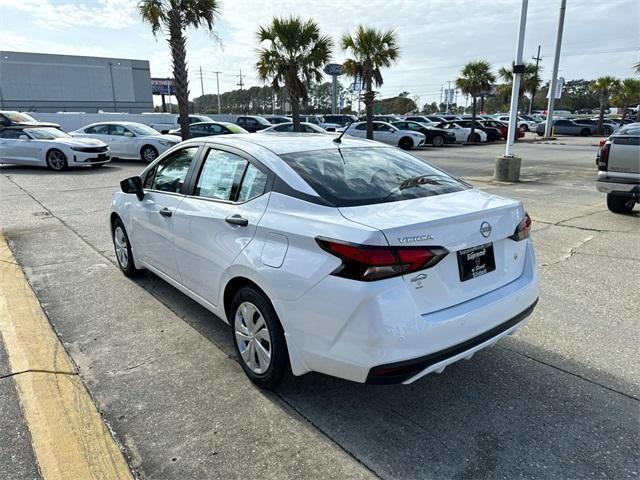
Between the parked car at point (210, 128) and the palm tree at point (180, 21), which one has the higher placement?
the palm tree at point (180, 21)

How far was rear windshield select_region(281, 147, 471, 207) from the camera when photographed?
290 cm

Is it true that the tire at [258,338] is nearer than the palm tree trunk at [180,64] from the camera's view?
Yes

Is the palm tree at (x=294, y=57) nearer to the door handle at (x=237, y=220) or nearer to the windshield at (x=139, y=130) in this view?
the windshield at (x=139, y=130)

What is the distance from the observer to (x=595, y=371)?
3238mm

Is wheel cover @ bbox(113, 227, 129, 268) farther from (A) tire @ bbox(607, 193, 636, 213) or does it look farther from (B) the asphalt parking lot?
(A) tire @ bbox(607, 193, 636, 213)

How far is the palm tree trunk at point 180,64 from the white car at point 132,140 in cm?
106

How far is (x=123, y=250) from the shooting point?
509 centimetres

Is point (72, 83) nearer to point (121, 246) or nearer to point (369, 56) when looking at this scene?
point (369, 56)

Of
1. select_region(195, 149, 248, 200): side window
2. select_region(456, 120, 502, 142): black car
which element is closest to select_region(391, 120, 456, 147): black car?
select_region(456, 120, 502, 142): black car

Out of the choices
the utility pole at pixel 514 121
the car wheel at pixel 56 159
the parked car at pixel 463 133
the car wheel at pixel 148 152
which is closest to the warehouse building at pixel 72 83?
the car wheel at pixel 148 152

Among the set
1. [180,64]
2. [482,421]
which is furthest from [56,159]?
[482,421]

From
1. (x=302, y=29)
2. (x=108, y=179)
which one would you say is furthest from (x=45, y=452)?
(x=302, y=29)

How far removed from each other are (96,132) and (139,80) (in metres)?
58.3

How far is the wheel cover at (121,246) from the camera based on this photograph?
16.5ft
